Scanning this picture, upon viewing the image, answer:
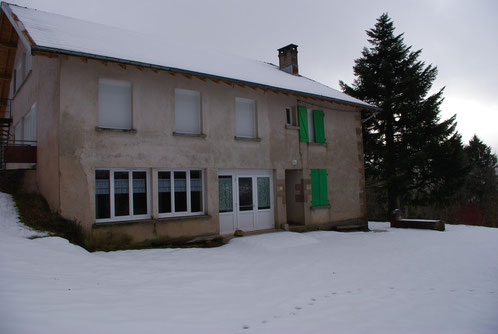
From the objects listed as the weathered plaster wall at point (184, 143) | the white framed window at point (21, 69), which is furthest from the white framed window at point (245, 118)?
the white framed window at point (21, 69)

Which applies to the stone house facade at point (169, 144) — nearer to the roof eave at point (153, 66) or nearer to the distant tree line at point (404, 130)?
the roof eave at point (153, 66)

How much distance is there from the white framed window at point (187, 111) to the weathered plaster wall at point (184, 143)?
190 mm

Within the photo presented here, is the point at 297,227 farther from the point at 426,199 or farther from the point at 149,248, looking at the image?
the point at 426,199

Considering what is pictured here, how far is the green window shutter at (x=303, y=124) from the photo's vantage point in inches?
499

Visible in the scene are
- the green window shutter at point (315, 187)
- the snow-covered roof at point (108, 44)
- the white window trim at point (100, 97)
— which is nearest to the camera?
the snow-covered roof at point (108, 44)

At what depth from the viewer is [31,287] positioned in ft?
14.3

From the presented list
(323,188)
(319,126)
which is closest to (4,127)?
(319,126)

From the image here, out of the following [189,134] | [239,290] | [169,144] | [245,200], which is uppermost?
[189,134]

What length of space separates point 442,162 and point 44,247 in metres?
18.5

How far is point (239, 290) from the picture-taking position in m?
5.54

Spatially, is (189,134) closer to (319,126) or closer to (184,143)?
Result: (184,143)

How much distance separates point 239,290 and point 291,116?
8294mm

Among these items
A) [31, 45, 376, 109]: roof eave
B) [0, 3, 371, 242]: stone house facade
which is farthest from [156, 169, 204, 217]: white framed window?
[31, 45, 376, 109]: roof eave

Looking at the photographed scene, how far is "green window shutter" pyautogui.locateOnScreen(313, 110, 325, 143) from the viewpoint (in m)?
13.2
